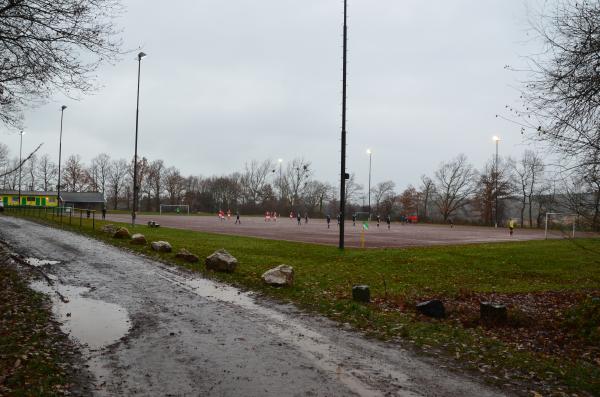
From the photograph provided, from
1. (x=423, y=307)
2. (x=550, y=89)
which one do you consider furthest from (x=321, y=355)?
(x=550, y=89)

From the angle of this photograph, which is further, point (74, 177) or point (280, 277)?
point (74, 177)

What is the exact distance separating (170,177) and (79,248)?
299ft

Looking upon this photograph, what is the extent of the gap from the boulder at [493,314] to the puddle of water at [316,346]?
3.24m

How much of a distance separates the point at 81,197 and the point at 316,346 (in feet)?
311

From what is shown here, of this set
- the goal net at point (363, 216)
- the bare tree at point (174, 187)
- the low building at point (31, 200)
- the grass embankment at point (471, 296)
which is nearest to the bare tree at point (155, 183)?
the bare tree at point (174, 187)

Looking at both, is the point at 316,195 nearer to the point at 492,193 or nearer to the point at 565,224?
the point at 492,193

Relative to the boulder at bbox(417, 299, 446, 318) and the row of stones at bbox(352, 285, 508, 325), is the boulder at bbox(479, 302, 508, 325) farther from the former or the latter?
the boulder at bbox(417, 299, 446, 318)

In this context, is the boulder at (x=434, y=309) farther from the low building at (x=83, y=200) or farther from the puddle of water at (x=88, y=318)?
the low building at (x=83, y=200)

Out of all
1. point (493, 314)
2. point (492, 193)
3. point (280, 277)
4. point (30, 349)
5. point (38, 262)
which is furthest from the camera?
point (492, 193)

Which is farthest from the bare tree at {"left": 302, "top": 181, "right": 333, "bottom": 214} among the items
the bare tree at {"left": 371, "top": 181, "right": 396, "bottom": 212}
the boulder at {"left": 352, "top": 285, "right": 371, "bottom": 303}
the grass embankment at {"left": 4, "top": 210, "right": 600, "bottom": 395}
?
the boulder at {"left": 352, "top": 285, "right": 371, "bottom": 303}

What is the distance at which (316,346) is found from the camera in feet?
21.3

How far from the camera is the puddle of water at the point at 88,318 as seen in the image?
6.72 metres

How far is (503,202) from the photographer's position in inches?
2913

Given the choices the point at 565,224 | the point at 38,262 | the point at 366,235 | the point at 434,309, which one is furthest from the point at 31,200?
the point at 565,224
